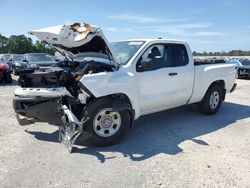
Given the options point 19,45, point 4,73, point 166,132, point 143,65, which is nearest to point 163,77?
point 143,65

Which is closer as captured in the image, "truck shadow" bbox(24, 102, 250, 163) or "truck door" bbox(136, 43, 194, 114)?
"truck shadow" bbox(24, 102, 250, 163)

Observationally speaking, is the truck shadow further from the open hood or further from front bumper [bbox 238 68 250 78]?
front bumper [bbox 238 68 250 78]

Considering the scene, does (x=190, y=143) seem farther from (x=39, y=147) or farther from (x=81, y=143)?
(x=39, y=147)

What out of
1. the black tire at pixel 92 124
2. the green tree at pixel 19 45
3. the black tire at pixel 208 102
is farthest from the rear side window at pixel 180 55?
the green tree at pixel 19 45

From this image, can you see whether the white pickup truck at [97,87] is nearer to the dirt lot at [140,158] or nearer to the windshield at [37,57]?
the dirt lot at [140,158]

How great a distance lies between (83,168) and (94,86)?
53.8 inches

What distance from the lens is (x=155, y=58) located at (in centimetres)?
603

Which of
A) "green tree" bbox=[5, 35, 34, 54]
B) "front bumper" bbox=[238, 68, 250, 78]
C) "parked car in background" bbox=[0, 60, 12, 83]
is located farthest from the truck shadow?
"green tree" bbox=[5, 35, 34, 54]

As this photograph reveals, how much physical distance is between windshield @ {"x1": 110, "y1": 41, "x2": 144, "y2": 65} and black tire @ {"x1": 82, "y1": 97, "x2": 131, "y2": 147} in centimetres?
98

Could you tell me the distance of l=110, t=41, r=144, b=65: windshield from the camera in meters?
5.56

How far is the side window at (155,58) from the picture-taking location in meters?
5.50

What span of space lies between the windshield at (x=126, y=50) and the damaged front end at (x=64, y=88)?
37 cm

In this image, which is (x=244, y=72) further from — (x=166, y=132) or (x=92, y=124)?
(x=92, y=124)

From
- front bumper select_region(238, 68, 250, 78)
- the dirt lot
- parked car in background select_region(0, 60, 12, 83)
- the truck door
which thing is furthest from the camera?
front bumper select_region(238, 68, 250, 78)
